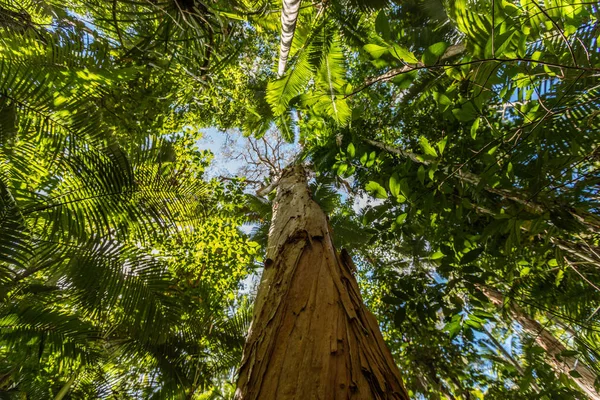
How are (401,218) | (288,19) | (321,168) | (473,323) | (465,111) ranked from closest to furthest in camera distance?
(465,111)
(473,323)
(401,218)
(288,19)
(321,168)

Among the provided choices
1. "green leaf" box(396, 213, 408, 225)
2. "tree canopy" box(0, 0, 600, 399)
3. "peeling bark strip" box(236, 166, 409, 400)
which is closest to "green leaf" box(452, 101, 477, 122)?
"tree canopy" box(0, 0, 600, 399)

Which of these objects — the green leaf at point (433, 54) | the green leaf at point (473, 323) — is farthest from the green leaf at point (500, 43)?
the green leaf at point (473, 323)

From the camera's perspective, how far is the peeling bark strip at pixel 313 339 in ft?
2.74

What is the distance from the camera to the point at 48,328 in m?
2.68

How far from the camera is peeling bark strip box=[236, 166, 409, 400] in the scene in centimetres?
84

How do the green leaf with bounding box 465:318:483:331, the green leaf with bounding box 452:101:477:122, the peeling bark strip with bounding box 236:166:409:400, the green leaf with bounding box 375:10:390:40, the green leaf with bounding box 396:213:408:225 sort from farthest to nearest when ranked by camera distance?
1. the green leaf with bounding box 396:213:408:225
2. the green leaf with bounding box 465:318:483:331
3. the green leaf with bounding box 452:101:477:122
4. the green leaf with bounding box 375:10:390:40
5. the peeling bark strip with bounding box 236:166:409:400

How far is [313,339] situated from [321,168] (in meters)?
2.57

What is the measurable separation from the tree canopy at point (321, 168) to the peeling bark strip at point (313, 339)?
19.0 inches

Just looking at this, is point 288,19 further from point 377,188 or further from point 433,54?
point 377,188

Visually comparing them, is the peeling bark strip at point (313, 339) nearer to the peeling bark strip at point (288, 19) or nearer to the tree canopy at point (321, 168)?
the tree canopy at point (321, 168)

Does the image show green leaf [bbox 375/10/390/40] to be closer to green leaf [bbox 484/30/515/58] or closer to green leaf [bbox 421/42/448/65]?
green leaf [bbox 421/42/448/65]

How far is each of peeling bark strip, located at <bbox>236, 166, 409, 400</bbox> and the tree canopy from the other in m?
0.48

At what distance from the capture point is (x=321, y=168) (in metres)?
3.38

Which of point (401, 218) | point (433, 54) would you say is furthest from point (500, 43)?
point (401, 218)
